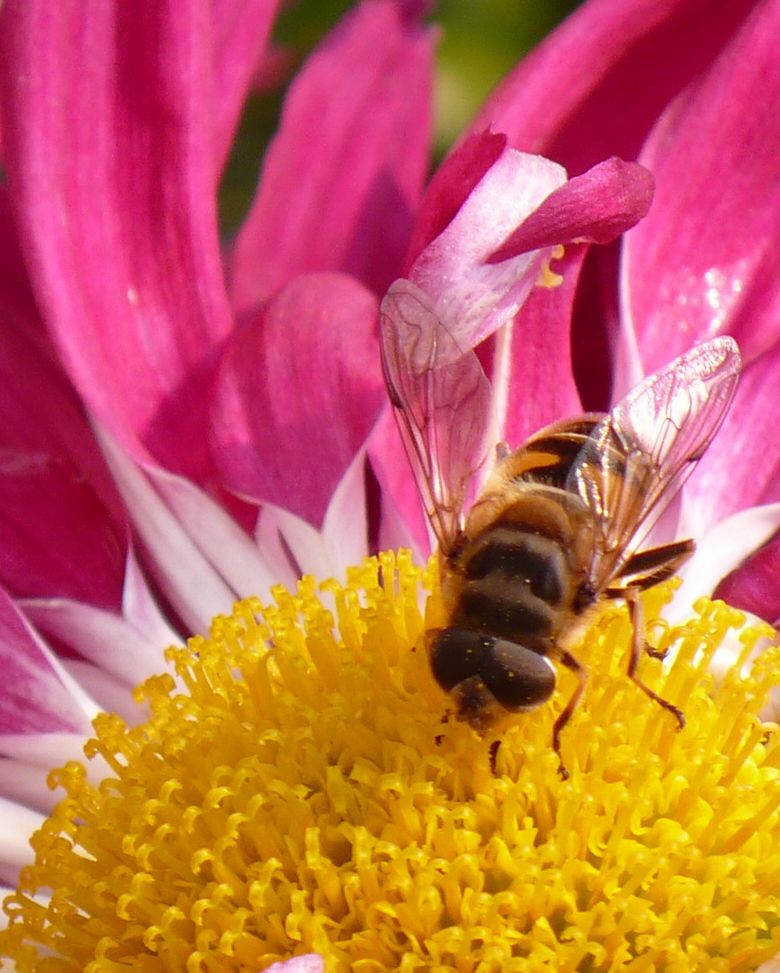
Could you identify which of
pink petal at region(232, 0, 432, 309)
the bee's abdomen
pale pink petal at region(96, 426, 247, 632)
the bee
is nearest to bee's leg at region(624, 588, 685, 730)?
the bee

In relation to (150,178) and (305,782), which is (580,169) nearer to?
(150,178)

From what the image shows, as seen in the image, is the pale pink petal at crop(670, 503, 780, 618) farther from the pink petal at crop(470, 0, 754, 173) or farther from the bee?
the pink petal at crop(470, 0, 754, 173)

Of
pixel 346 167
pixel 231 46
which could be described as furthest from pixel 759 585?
pixel 231 46

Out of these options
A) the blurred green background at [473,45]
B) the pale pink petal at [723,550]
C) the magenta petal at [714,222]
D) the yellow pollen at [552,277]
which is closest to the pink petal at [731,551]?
the pale pink petal at [723,550]

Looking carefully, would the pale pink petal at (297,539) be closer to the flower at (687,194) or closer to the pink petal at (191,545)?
the pink petal at (191,545)

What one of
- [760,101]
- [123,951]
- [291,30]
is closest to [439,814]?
[123,951]

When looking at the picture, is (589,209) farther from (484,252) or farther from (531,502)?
(531,502)

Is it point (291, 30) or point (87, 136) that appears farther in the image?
point (291, 30)
